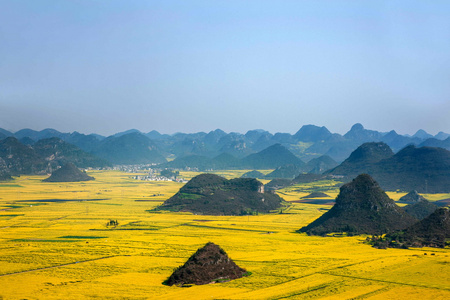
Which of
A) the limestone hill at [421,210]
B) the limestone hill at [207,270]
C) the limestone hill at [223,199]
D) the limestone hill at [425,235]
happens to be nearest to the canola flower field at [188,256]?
the limestone hill at [207,270]

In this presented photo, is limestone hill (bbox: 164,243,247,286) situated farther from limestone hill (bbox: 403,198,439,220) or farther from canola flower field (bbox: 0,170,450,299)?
limestone hill (bbox: 403,198,439,220)

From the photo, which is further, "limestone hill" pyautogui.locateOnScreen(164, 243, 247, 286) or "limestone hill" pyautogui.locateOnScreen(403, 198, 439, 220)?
"limestone hill" pyautogui.locateOnScreen(403, 198, 439, 220)

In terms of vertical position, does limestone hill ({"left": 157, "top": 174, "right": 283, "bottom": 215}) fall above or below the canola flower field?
above

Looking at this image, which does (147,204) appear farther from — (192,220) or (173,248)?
(173,248)

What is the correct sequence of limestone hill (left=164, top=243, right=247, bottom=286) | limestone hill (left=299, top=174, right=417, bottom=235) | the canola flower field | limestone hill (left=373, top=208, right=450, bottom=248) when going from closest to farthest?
the canola flower field < limestone hill (left=164, top=243, right=247, bottom=286) < limestone hill (left=373, top=208, right=450, bottom=248) < limestone hill (left=299, top=174, right=417, bottom=235)

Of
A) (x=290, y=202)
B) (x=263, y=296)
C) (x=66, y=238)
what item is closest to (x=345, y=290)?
(x=263, y=296)

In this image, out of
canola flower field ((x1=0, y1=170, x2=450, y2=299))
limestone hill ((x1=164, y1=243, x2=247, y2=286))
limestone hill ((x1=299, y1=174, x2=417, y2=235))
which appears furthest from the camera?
limestone hill ((x1=299, y1=174, x2=417, y2=235))

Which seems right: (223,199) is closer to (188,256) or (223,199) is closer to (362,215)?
(362,215)

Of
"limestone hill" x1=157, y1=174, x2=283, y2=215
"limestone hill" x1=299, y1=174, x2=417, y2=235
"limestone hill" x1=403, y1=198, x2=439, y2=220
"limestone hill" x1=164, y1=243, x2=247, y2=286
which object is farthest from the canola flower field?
"limestone hill" x1=403, y1=198, x2=439, y2=220
